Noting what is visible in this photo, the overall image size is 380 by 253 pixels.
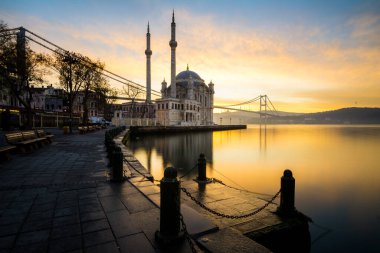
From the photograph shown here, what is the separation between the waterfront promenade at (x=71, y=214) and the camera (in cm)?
295

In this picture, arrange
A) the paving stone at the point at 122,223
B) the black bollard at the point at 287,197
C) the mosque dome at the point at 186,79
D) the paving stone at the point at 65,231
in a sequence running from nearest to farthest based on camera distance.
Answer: the paving stone at the point at 65,231, the paving stone at the point at 122,223, the black bollard at the point at 287,197, the mosque dome at the point at 186,79

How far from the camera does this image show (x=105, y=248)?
9.36 feet

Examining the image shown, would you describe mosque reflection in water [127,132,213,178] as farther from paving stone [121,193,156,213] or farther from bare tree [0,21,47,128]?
bare tree [0,21,47,128]

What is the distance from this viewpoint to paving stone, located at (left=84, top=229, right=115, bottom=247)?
118 inches

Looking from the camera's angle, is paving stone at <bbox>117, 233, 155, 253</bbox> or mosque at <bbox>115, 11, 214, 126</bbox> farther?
mosque at <bbox>115, 11, 214, 126</bbox>

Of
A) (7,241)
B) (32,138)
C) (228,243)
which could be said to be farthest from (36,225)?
(32,138)

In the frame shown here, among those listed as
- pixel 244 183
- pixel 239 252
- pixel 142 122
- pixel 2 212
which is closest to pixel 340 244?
pixel 239 252

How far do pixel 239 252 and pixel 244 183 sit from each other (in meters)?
10.1

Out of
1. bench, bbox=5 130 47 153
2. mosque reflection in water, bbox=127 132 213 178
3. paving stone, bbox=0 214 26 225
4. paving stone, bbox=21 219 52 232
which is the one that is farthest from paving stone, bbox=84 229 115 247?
bench, bbox=5 130 47 153

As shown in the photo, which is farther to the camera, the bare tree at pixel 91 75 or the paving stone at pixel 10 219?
the bare tree at pixel 91 75

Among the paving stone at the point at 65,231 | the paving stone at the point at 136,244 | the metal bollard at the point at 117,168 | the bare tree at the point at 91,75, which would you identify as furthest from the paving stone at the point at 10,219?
the bare tree at the point at 91,75

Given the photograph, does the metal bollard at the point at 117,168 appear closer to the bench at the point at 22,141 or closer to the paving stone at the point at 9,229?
the paving stone at the point at 9,229

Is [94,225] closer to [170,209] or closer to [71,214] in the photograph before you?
[71,214]

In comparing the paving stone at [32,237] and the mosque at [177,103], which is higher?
the mosque at [177,103]
